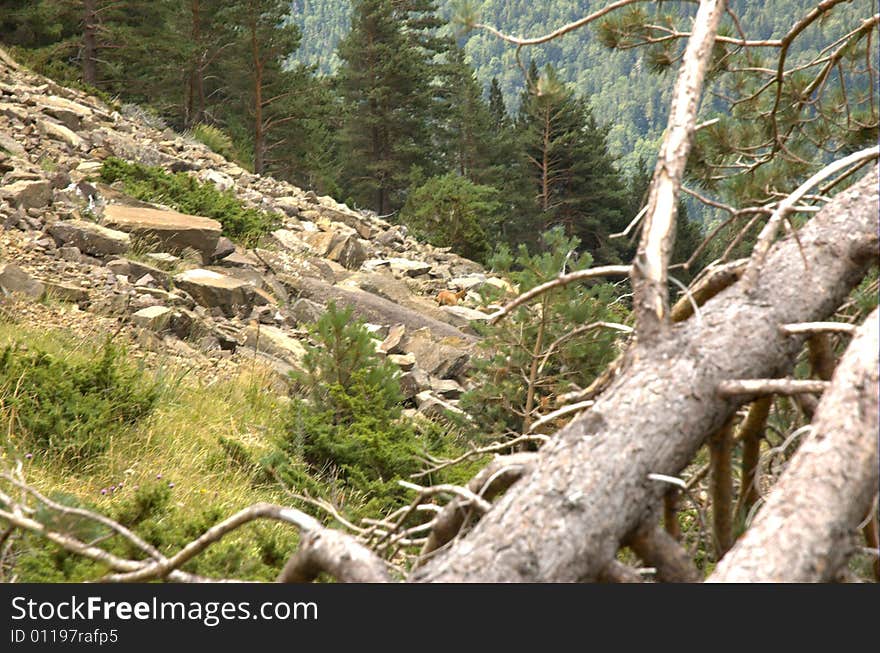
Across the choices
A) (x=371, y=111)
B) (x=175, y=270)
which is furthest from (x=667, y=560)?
(x=371, y=111)

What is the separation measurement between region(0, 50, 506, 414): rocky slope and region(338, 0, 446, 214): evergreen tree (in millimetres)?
19045

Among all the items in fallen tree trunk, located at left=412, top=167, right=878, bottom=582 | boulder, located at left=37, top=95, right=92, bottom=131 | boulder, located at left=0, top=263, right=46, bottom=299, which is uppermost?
fallen tree trunk, located at left=412, top=167, right=878, bottom=582

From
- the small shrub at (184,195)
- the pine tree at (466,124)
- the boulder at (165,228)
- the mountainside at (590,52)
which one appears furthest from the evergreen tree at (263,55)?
the mountainside at (590,52)

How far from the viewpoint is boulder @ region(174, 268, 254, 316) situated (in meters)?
8.92

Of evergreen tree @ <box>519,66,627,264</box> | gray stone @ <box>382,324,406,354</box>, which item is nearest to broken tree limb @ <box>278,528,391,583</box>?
gray stone @ <box>382,324,406,354</box>

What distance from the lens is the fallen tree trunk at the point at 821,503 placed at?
1.74 meters

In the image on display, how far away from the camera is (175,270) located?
9227mm

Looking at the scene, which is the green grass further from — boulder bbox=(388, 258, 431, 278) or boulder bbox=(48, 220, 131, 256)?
boulder bbox=(388, 258, 431, 278)

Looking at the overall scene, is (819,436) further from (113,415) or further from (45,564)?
(113,415)

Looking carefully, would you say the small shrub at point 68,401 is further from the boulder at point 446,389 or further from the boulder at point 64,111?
the boulder at point 64,111

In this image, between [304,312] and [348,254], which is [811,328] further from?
[348,254]

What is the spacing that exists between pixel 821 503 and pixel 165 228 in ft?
29.0


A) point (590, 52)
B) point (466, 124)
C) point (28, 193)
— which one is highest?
point (590, 52)

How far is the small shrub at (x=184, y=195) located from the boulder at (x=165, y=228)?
3.94 feet
